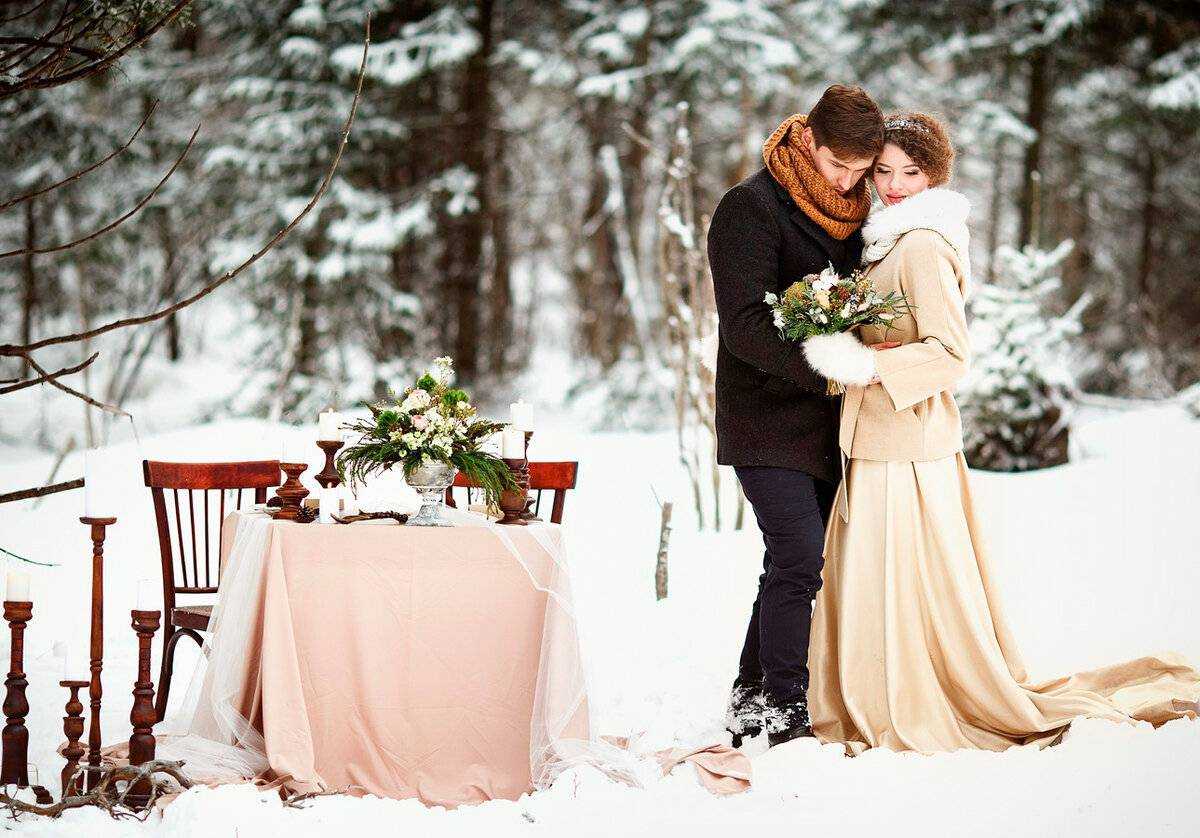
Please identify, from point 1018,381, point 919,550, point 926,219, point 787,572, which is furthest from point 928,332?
point 1018,381

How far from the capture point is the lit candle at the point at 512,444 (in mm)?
3691

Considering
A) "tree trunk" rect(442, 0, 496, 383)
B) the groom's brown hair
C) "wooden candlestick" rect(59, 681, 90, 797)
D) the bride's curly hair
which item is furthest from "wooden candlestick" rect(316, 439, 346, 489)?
"tree trunk" rect(442, 0, 496, 383)

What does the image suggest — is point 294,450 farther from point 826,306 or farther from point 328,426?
point 826,306

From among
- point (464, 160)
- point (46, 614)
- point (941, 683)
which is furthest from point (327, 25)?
point (941, 683)

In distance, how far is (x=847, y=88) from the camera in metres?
3.60

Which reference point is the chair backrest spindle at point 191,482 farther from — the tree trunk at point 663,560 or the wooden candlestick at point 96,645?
the tree trunk at point 663,560

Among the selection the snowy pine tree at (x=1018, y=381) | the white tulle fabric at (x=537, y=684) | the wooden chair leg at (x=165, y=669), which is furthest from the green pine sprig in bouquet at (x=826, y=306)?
the snowy pine tree at (x=1018, y=381)

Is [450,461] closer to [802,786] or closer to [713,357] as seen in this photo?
[713,357]

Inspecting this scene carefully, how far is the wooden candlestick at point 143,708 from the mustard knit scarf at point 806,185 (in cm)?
235

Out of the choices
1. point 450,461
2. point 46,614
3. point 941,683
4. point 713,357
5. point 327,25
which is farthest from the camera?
point 327,25

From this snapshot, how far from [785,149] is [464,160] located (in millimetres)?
10563

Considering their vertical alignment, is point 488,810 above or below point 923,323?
below

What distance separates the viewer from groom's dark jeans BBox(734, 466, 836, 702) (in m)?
3.65

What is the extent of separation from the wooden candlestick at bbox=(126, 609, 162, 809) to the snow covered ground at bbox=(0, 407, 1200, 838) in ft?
0.88
